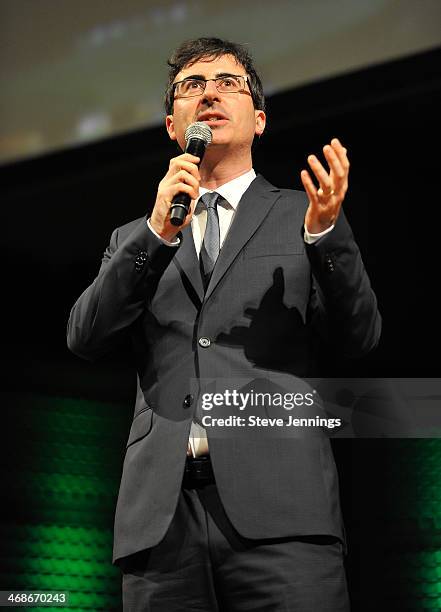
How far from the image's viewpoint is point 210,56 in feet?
6.20

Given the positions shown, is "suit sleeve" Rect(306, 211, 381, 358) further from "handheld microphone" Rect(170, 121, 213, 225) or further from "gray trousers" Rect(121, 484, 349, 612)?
"gray trousers" Rect(121, 484, 349, 612)

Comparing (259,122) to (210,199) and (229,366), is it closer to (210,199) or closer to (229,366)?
(210,199)

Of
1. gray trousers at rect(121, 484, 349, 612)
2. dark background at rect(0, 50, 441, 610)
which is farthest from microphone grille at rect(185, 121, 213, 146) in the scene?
dark background at rect(0, 50, 441, 610)

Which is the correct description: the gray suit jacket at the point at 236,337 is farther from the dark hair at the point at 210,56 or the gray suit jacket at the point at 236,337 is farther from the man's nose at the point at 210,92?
the dark hair at the point at 210,56

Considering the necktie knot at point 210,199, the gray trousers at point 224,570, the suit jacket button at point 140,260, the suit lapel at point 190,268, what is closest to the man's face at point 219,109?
the necktie knot at point 210,199

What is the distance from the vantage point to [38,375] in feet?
9.77

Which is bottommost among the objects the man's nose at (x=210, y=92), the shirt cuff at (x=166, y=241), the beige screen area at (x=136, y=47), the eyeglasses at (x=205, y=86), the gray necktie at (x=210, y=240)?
the shirt cuff at (x=166, y=241)

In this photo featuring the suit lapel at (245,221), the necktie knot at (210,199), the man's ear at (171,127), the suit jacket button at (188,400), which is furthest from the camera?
the man's ear at (171,127)

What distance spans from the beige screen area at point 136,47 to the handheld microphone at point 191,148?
1382 mm

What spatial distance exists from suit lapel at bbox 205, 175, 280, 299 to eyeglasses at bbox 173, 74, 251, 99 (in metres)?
0.24

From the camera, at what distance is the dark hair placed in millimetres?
1902

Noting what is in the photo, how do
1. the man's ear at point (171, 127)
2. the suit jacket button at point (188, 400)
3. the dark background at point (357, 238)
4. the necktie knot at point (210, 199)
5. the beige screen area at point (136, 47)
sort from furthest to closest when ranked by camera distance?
the beige screen area at point (136, 47), the dark background at point (357, 238), the man's ear at point (171, 127), the necktie knot at point (210, 199), the suit jacket button at point (188, 400)

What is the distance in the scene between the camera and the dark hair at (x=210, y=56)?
6.24ft

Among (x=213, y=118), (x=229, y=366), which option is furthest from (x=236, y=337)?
(x=213, y=118)
